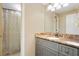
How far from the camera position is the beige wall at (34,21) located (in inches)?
81.5

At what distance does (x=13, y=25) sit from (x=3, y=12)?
25cm

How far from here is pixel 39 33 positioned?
2.06m

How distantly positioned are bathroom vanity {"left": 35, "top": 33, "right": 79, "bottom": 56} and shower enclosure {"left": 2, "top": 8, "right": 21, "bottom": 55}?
0.32 metres

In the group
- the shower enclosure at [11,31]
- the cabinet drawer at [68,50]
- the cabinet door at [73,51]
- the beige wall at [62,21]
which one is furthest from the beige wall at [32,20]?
the cabinet door at [73,51]

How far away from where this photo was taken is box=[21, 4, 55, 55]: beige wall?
6.79 feet

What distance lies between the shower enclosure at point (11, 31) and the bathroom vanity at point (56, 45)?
32 cm

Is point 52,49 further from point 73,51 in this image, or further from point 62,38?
point 73,51

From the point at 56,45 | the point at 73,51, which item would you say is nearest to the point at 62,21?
the point at 56,45

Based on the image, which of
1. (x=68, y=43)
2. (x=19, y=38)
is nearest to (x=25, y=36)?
(x=19, y=38)

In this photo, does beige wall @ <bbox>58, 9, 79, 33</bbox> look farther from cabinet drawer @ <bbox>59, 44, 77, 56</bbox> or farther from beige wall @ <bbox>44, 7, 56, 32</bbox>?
cabinet drawer @ <bbox>59, 44, 77, 56</bbox>

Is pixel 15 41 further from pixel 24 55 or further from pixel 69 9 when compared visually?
pixel 69 9

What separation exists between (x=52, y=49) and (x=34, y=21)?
0.50 metres

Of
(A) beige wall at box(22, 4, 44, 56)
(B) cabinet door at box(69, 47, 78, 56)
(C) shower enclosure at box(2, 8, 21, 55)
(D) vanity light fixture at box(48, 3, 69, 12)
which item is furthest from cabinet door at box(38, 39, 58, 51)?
(D) vanity light fixture at box(48, 3, 69, 12)

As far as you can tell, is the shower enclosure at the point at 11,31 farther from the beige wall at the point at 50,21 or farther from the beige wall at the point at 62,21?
the beige wall at the point at 62,21
